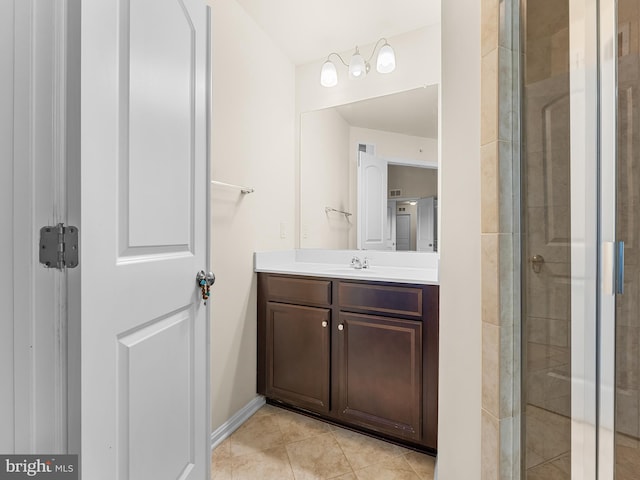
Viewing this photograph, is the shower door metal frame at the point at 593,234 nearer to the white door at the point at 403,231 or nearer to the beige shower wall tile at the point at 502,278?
the beige shower wall tile at the point at 502,278

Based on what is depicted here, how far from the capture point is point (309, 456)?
1.62 m

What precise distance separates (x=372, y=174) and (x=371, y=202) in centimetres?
21

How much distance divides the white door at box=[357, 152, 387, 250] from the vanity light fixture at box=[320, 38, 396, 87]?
55 centimetres

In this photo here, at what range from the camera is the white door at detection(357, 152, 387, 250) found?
90.1 inches

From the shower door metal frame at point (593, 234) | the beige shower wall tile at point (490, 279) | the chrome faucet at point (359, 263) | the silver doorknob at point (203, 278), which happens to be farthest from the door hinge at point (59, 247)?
the chrome faucet at point (359, 263)

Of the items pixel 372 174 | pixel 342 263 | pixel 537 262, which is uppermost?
pixel 372 174

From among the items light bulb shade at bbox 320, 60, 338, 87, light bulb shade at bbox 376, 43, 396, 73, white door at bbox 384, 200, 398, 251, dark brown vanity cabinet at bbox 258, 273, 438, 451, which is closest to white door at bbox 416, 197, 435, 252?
white door at bbox 384, 200, 398, 251

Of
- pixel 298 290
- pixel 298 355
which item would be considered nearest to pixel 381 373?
pixel 298 355

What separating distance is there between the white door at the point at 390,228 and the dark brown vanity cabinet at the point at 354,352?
595mm

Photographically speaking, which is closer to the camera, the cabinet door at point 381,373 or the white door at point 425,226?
the cabinet door at point 381,373

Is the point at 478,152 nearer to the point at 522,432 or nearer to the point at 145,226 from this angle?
the point at 522,432

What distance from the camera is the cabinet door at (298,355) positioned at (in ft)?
6.15

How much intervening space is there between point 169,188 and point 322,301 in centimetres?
115

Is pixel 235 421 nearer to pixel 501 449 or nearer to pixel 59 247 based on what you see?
pixel 501 449
